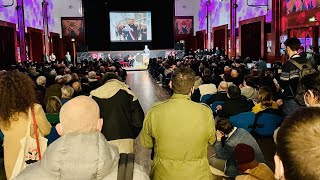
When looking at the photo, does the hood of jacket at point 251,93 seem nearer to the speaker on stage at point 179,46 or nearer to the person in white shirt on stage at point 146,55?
the person in white shirt on stage at point 146,55

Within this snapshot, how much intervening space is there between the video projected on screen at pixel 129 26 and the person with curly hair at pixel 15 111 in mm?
29231

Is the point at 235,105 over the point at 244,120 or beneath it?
over

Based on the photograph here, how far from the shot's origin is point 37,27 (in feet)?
75.3

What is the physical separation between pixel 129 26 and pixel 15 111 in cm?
2968

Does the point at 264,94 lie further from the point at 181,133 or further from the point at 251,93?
the point at 181,133

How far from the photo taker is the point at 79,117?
6.16 feet

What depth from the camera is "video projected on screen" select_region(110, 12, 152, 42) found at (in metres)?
32.0

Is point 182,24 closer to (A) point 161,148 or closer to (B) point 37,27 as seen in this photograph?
(B) point 37,27

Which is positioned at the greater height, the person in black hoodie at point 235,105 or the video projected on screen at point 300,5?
the video projected on screen at point 300,5

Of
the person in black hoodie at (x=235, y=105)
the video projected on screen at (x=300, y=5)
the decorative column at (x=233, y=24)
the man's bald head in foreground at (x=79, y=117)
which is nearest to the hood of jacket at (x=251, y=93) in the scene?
the person in black hoodie at (x=235, y=105)

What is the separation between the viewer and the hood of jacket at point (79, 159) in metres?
1.66

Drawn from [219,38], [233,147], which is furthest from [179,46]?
[233,147]

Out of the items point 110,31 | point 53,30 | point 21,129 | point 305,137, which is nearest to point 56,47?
point 53,30

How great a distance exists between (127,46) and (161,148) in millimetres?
29907
